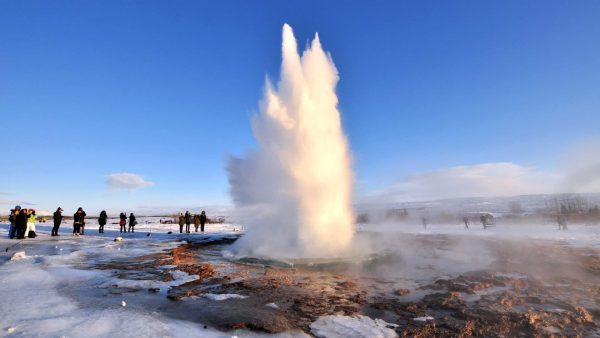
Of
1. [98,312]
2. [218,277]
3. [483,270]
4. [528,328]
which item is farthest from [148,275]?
[483,270]

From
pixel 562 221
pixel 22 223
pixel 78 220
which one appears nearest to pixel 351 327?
pixel 22 223

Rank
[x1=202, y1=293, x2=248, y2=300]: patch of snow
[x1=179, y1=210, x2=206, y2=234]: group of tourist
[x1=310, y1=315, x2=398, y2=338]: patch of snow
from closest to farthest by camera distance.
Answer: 1. [x1=310, y1=315, x2=398, y2=338]: patch of snow
2. [x1=202, y1=293, x2=248, y2=300]: patch of snow
3. [x1=179, y1=210, x2=206, y2=234]: group of tourist

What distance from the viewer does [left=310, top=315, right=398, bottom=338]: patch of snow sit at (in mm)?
5379

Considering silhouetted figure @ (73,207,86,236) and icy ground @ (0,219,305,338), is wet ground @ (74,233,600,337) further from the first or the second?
silhouetted figure @ (73,207,86,236)

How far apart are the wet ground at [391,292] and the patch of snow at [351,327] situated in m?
0.22

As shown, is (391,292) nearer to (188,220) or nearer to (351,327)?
(351,327)

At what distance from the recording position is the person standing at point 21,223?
66.7ft

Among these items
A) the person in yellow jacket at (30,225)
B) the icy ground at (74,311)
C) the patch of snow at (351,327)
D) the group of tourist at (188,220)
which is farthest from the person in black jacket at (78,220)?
the patch of snow at (351,327)

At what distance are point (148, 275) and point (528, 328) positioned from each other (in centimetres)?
954

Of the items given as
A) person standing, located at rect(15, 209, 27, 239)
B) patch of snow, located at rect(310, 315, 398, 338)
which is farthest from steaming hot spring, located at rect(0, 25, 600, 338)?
person standing, located at rect(15, 209, 27, 239)

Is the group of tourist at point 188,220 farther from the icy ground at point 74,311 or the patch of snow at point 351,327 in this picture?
the patch of snow at point 351,327

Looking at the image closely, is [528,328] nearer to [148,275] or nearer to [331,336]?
[331,336]

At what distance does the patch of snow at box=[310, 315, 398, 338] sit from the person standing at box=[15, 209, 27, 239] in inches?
878

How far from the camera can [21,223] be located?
2041cm
